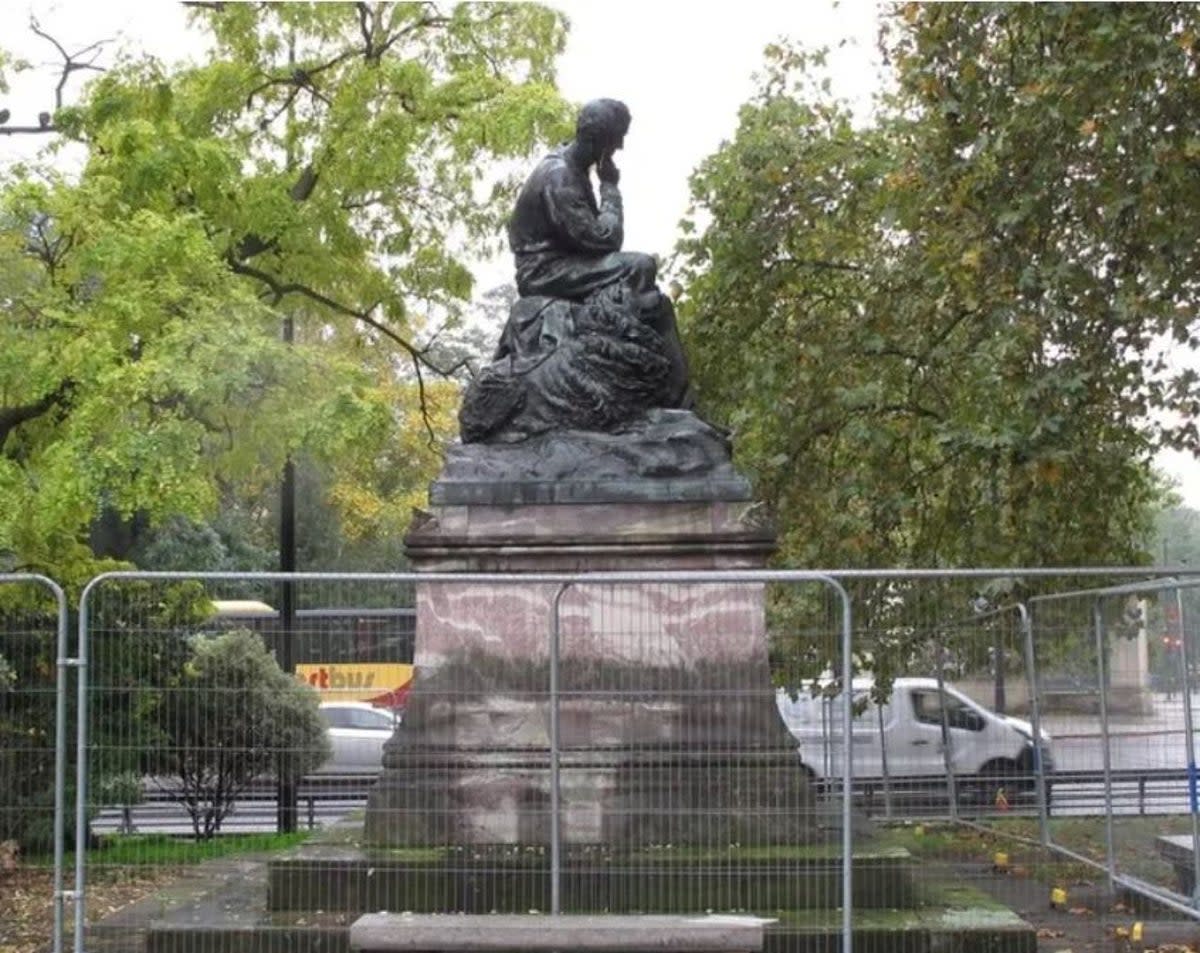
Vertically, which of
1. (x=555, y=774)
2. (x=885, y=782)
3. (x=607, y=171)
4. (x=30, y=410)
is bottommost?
(x=885, y=782)

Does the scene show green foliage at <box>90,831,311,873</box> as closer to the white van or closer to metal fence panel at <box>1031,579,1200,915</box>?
the white van

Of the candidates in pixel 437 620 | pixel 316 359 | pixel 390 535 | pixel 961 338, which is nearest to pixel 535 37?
pixel 316 359

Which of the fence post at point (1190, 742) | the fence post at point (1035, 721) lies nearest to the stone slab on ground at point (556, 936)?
the fence post at point (1035, 721)

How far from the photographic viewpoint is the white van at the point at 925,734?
11195mm

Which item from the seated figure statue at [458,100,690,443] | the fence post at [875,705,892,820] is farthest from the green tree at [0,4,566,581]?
the fence post at [875,705,892,820]

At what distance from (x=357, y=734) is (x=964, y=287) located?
609 cm

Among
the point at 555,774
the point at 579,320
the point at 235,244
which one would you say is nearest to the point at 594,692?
the point at 555,774

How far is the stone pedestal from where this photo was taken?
1060cm

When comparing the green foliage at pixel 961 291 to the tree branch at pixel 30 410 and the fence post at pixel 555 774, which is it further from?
the tree branch at pixel 30 410

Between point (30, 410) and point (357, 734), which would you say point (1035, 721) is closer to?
point (357, 734)

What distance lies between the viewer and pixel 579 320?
12.2 metres

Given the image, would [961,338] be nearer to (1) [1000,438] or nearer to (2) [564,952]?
(1) [1000,438]

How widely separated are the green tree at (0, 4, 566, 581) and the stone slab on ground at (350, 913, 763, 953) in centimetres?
766

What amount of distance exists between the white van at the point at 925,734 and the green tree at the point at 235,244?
672 cm
